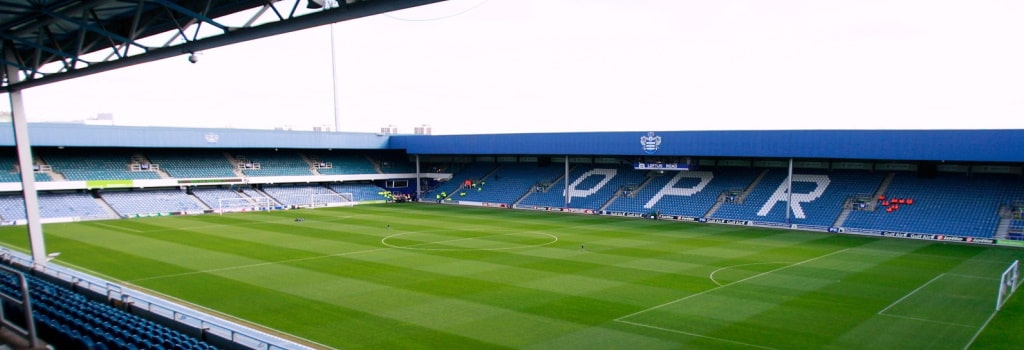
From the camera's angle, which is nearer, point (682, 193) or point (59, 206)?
point (59, 206)

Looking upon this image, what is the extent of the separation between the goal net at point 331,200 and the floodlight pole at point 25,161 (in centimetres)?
2911

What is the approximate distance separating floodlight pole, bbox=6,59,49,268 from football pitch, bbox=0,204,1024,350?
256 cm

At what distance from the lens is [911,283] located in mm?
20812

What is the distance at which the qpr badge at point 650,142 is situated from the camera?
42188mm

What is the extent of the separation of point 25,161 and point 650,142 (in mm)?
34118

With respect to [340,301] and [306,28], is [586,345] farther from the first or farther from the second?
[306,28]

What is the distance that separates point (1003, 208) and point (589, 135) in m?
24.4

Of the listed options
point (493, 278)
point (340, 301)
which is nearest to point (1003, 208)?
point (493, 278)

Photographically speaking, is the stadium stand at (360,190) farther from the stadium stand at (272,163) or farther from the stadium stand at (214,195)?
the stadium stand at (214,195)

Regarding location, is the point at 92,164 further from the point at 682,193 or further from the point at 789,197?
the point at 789,197

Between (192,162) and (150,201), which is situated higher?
(192,162)

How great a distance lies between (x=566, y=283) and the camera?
2041 cm

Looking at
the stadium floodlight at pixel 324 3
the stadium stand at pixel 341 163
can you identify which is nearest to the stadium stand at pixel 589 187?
the stadium stand at pixel 341 163

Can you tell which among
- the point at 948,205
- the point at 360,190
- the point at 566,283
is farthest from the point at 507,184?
the point at 566,283
